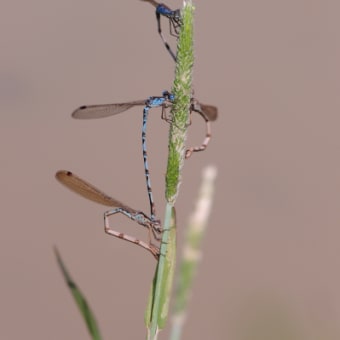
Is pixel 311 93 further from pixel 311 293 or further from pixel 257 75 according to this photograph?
pixel 311 293

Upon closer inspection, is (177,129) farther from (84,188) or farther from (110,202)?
(84,188)

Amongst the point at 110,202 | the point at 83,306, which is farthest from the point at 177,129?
the point at 110,202

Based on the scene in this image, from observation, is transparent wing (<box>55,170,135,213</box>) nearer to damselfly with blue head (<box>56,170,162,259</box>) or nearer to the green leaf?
damselfly with blue head (<box>56,170,162,259</box>)

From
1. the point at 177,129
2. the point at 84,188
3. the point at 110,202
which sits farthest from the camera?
the point at 84,188

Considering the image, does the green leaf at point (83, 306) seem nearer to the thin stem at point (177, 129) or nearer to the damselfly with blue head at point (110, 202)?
the thin stem at point (177, 129)

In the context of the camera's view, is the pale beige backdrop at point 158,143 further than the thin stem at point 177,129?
A: Yes

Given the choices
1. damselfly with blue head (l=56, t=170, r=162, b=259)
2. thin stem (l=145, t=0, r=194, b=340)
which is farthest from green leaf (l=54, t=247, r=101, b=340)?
damselfly with blue head (l=56, t=170, r=162, b=259)

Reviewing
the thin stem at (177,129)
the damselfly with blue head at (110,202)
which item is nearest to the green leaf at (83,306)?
the thin stem at (177,129)

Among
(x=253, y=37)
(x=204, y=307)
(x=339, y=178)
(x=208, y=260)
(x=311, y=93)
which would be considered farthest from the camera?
(x=253, y=37)

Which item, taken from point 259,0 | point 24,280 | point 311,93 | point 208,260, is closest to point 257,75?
point 311,93

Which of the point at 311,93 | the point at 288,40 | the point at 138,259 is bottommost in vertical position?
the point at 138,259

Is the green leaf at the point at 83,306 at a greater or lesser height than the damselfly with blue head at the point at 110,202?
lesser
